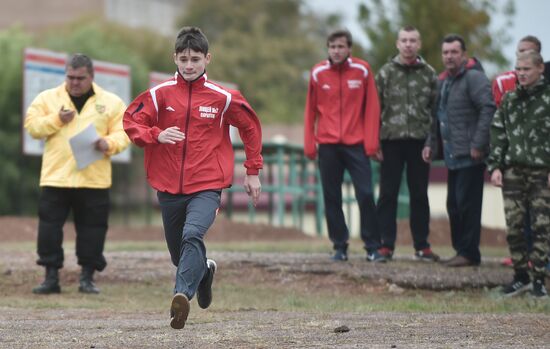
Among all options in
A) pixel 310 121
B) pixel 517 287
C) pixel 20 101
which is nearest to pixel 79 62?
pixel 310 121

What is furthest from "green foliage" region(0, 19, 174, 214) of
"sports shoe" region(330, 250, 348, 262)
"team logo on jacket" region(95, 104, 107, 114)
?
"team logo on jacket" region(95, 104, 107, 114)

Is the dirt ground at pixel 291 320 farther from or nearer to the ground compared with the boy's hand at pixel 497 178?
nearer to the ground

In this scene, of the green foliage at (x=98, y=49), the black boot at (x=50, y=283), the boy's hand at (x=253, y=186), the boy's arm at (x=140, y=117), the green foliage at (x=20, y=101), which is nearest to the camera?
the boy's arm at (x=140, y=117)

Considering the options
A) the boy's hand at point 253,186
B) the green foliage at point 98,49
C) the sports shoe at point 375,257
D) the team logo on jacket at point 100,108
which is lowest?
the sports shoe at point 375,257

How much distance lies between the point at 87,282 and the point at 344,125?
2900 mm

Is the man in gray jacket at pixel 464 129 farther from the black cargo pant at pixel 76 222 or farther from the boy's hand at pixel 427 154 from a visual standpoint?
the black cargo pant at pixel 76 222

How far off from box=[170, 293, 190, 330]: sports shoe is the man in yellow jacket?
11.3 feet

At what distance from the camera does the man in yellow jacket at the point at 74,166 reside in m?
10.7

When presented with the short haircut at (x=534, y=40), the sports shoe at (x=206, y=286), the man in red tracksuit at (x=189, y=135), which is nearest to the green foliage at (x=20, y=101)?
the short haircut at (x=534, y=40)

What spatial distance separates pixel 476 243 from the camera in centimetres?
1188

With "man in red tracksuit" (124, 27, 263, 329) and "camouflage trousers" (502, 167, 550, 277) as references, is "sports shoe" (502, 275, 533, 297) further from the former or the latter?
"man in red tracksuit" (124, 27, 263, 329)

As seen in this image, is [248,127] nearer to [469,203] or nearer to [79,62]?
[79,62]

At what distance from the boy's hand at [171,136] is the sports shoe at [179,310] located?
102 cm

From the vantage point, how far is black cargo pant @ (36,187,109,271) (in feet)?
35.5
